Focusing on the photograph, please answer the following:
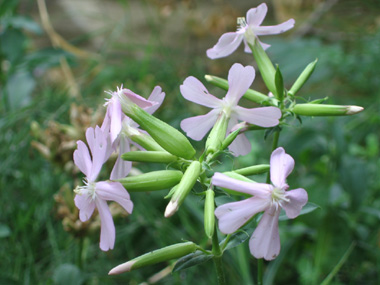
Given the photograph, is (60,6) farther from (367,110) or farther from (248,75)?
(248,75)

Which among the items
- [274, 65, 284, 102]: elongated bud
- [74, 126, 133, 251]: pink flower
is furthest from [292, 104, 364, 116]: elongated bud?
[74, 126, 133, 251]: pink flower

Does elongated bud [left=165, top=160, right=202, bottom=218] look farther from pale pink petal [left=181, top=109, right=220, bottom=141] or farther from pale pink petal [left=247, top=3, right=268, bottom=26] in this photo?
pale pink petal [left=247, top=3, right=268, bottom=26]

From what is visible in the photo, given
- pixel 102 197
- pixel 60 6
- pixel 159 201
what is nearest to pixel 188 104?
pixel 159 201

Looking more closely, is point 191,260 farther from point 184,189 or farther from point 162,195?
point 162,195

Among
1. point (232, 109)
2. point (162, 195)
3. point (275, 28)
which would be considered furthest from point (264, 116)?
point (162, 195)

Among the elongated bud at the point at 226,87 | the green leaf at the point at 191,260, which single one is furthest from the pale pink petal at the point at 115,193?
the elongated bud at the point at 226,87

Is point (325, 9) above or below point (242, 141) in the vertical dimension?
below
